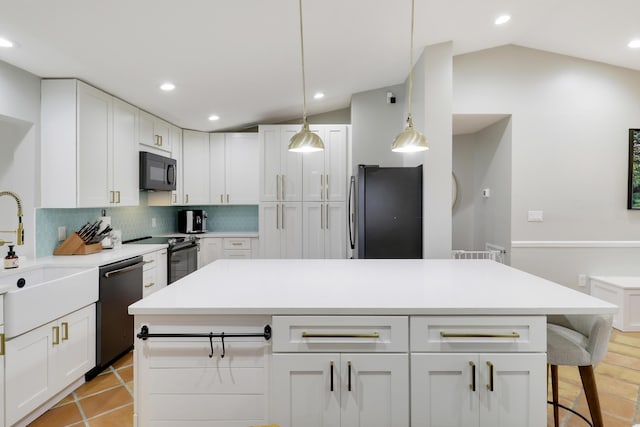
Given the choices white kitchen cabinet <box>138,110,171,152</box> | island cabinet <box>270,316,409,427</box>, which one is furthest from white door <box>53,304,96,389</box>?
white kitchen cabinet <box>138,110,171,152</box>

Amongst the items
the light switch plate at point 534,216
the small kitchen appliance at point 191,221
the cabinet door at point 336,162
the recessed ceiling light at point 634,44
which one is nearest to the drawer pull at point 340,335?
the cabinet door at point 336,162

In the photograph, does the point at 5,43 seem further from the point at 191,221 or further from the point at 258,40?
the point at 191,221

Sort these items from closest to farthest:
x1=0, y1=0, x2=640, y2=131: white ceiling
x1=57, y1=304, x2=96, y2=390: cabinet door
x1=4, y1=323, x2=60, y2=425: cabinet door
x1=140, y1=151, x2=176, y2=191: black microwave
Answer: x1=4, y1=323, x2=60, y2=425: cabinet door
x1=0, y1=0, x2=640, y2=131: white ceiling
x1=57, y1=304, x2=96, y2=390: cabinet door
x1=140, y1=151, x2=176, y2=191: black microwave

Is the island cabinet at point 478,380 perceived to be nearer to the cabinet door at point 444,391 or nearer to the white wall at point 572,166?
the cabinet door at point 444,391

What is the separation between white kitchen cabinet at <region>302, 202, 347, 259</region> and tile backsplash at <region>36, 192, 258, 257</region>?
1039 millimetres

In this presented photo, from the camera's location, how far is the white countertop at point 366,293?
1.36 meters

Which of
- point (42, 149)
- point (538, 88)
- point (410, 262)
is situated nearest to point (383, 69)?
point (538, 88)

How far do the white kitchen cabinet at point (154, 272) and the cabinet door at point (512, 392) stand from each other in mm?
2810

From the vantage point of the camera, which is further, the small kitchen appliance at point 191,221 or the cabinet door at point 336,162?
the small kitchen appliance at point 191,221

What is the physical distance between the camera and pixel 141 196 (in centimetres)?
401

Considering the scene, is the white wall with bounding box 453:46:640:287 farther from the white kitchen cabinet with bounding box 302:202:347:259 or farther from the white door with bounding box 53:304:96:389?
the white door with bounding box 53:304:96:389

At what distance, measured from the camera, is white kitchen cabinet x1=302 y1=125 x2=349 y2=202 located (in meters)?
4.37

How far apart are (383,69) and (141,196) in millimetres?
3085

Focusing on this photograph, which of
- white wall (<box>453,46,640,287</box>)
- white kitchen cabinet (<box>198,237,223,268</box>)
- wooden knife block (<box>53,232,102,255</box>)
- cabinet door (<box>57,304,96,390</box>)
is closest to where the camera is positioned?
cabinet door (<box>57,304,96,390</box>)
